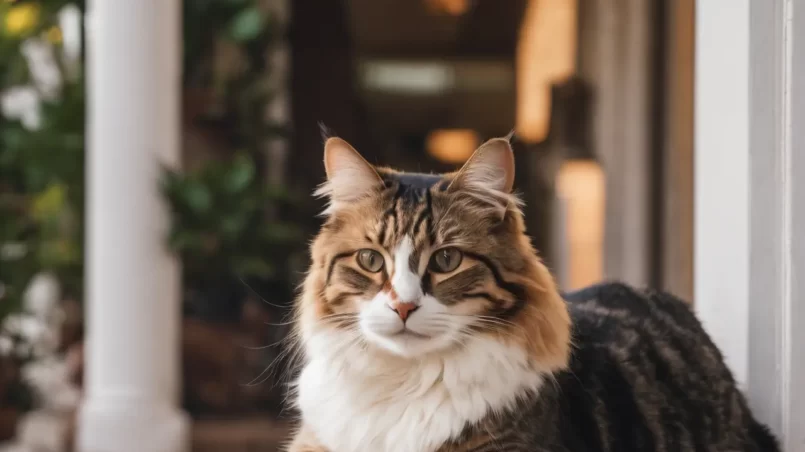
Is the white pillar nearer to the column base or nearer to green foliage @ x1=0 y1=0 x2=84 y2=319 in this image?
the column base

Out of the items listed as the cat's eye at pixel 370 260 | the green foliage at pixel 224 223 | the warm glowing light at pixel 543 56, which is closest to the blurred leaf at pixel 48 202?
the green foliage at pixel 224 223

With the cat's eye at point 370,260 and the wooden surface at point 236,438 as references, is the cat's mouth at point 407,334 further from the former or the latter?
the wooden surface at point 236,438

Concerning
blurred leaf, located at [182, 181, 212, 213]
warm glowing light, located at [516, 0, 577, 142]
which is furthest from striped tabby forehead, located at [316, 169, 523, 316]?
warm glowing light, located at [516, 0, 577, 142]

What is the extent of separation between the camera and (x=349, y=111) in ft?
17.0

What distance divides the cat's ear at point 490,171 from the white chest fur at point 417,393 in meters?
0.19

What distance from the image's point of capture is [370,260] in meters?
1.09

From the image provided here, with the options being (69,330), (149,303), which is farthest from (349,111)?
(149,303)

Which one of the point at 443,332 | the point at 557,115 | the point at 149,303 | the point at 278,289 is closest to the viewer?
the point at 443,332

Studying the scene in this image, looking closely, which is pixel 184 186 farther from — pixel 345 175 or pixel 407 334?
pixel 407 334

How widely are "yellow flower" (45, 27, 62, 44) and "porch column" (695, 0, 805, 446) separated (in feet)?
8.94

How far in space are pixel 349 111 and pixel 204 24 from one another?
1890mm

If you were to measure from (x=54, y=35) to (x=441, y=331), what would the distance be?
2.89m

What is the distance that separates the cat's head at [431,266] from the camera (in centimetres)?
103

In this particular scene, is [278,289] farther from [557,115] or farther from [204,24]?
[557,115]
